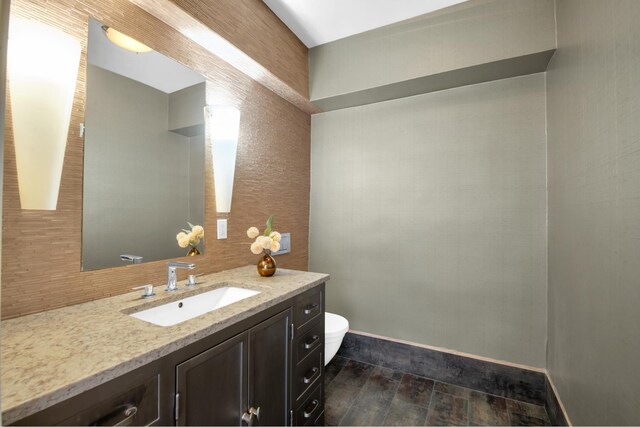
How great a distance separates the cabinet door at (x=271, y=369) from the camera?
118 cm

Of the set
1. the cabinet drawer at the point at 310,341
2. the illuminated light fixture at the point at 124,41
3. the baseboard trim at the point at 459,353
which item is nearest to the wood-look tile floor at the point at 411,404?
the baseboard trim at the point at 459,353

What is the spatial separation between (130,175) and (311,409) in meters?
1.49

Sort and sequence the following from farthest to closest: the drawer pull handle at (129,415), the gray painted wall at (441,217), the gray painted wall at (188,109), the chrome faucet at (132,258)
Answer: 1. the gray painted wall at (441,217)
2. the gray painted wall at (188,109)
3. the chrome faucet at (132,258)
4. the drawer pull handle at (129,415)

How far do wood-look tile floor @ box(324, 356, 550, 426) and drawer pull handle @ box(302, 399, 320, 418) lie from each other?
29 centimetres

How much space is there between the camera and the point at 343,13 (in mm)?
2064

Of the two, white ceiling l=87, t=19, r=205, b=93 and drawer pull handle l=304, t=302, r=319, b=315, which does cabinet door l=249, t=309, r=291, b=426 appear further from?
white ceiling l=87, t=19, r=205, b=93

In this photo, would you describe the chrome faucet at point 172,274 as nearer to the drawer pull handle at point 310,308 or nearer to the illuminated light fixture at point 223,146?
the illuminated light fixture at point 223,146

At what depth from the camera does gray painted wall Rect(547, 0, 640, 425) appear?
98cm

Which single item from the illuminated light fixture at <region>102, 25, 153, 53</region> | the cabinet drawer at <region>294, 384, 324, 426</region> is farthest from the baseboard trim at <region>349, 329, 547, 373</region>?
the illuminated light fixture at <region>102, 25, 153, 53</region>

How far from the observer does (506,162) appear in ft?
6.88

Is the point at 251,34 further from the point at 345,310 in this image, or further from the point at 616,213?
the point at 345,310

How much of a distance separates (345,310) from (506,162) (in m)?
1.73

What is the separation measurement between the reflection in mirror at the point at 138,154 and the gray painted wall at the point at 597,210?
1866 millimetres

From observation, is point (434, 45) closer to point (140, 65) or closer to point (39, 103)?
point (140, 65)
